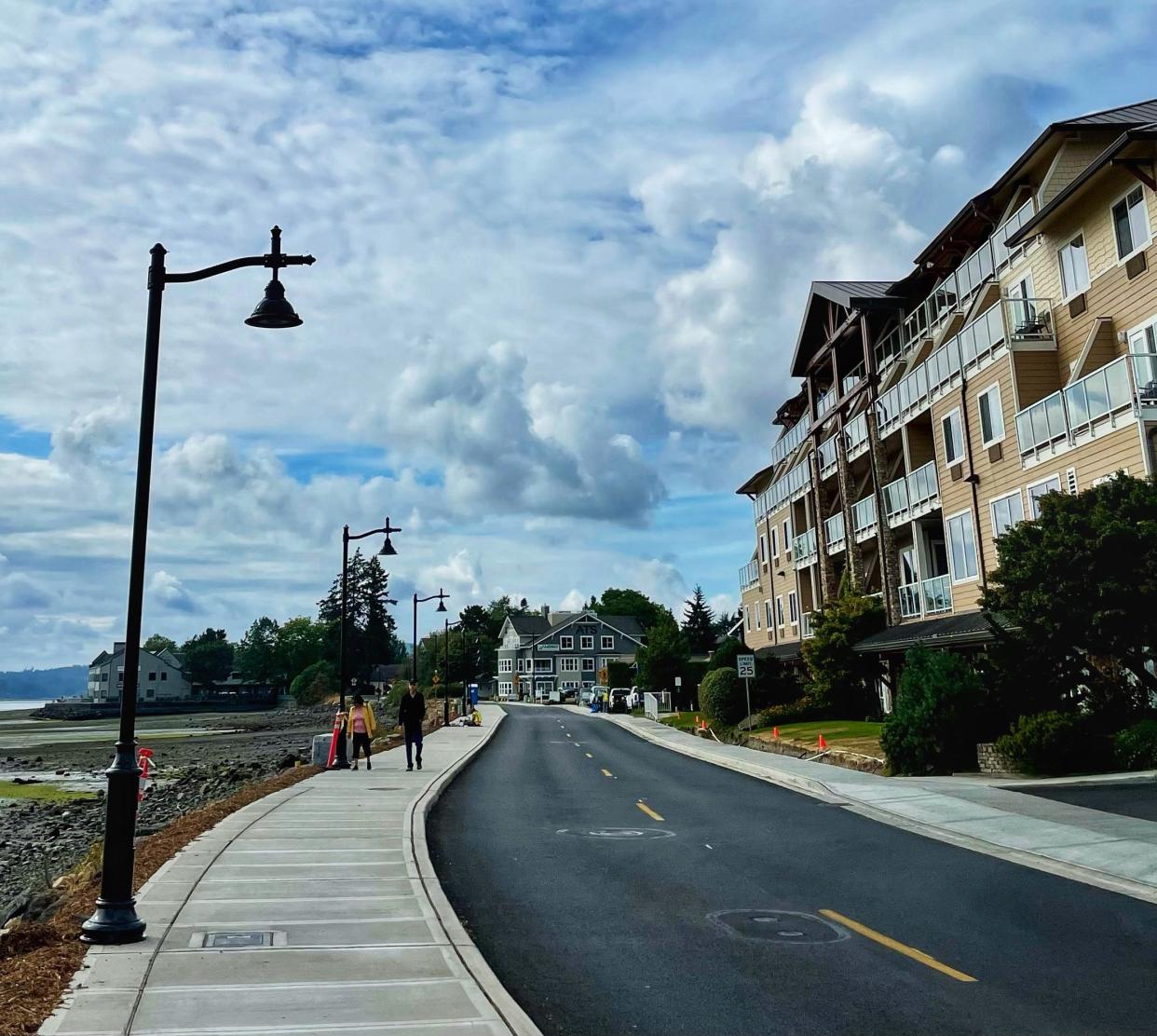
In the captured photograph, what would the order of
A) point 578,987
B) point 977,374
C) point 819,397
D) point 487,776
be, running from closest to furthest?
point 578,987 → point 487,776 → point 977,374 → point 819,397

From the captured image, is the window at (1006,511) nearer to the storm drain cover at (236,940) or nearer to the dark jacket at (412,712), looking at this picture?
the dark jacket at (412,712)

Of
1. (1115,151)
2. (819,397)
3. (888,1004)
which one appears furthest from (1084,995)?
(819,397)

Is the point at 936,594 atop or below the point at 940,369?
below

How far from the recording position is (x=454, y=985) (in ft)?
22.2

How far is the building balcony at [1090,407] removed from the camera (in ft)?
71.6

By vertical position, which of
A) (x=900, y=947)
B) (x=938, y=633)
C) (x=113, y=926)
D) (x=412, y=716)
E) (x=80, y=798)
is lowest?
(x=80, y=798)

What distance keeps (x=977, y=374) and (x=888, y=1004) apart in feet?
83.6

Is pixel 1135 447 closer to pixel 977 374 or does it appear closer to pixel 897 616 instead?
pixel 977 374

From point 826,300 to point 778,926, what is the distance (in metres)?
38.6

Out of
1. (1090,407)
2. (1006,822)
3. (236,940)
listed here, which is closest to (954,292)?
(1090,407)

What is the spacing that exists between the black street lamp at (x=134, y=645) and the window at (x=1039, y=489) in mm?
20747

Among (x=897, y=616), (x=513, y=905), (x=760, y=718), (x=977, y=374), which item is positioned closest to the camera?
(x=513, y=905)

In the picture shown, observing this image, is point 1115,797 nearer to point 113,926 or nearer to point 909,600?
point 113,926

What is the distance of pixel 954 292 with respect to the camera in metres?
33.3
